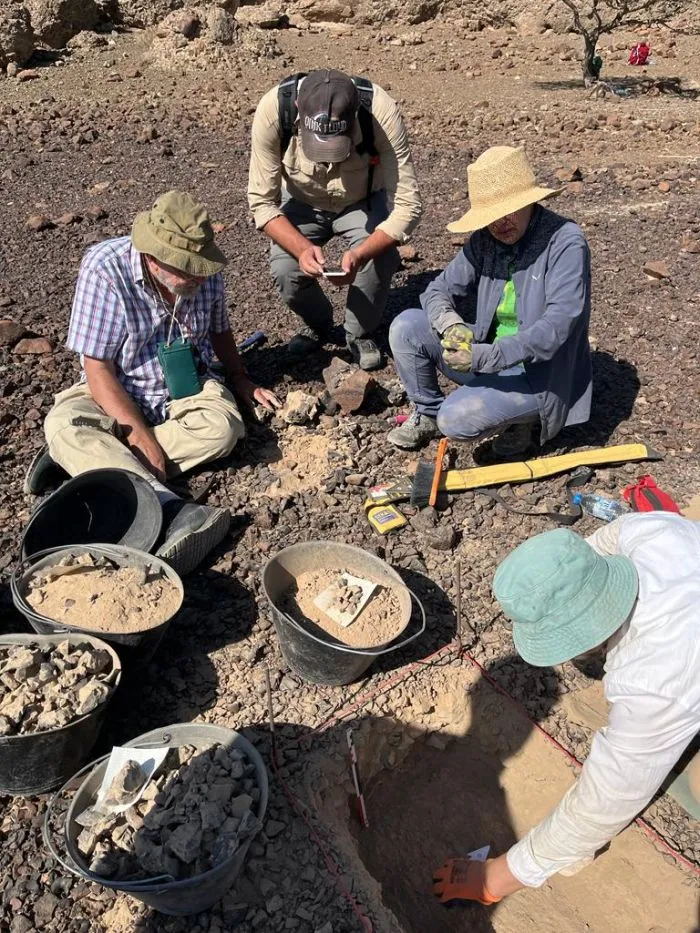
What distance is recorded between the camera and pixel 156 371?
3.89 metres

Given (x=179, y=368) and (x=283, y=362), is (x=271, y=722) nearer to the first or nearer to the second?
(x=179, y=368)

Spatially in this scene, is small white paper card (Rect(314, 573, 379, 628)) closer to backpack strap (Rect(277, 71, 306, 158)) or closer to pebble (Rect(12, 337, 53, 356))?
backpack strap (Rect(277, 71, 306, 158))

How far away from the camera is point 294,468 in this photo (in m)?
4.19

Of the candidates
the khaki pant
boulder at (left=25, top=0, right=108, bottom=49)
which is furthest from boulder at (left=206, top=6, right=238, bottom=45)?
the khaki pant

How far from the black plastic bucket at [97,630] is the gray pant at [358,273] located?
Result: 2.47 meters

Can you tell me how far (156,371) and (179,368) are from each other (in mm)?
122

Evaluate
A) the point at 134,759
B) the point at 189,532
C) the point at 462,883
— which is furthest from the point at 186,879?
the point at 189,532

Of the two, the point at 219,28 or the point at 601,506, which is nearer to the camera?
the point at 601,506

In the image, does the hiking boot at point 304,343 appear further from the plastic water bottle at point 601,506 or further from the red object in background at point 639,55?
the red object in background at point 639,55

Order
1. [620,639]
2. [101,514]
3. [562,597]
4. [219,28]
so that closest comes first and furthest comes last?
[562,597]
[620,639]
[101,514]
[219,28]

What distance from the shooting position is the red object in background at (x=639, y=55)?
12.6 m

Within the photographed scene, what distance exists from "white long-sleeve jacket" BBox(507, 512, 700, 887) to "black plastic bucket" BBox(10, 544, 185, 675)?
1569 mm

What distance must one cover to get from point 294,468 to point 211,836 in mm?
2267

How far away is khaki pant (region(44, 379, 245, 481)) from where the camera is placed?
3520 mm
